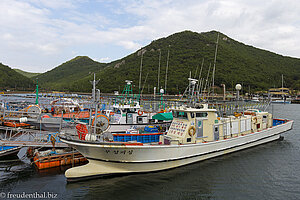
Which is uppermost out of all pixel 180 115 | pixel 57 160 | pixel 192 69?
pixel 192 69

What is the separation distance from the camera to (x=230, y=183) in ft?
38.3

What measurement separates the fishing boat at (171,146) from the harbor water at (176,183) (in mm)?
628

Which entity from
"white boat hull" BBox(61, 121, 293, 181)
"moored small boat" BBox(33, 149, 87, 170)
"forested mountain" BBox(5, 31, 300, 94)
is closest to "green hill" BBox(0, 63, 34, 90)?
"forested mountain" BBox(5, 31, 300, 94)

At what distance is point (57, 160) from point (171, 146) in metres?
8.43

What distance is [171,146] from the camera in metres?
12.0

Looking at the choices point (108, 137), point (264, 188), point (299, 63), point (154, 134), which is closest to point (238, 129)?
point (264, 188)

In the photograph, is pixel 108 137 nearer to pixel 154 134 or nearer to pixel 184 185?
pixel 154 134

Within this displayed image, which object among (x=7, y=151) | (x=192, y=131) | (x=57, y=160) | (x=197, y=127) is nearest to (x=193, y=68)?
(x=197, y=127)

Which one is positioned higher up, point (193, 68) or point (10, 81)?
point (193, 68)

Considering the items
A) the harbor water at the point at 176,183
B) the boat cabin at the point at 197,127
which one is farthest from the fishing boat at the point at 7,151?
the boat cabin at the point at 197,127

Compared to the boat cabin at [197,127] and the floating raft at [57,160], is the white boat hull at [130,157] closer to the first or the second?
the boat cabin at [197,127]

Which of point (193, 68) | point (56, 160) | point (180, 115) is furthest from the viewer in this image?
point (193, 68)

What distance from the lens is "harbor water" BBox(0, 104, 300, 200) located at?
10281 millimetres

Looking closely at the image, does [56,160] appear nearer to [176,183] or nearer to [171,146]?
[171,146]
